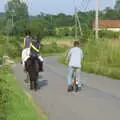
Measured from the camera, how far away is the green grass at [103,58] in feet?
83.7

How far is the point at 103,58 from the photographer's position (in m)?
30.7

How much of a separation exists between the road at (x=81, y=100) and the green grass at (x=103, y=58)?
3478 millimetres

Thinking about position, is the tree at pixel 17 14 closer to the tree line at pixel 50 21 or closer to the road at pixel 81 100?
the tree line at pixel 50 21

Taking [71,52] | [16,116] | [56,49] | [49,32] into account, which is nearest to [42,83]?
[71,52]

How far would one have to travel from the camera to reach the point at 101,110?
13227mm

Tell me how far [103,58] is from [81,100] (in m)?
15.5

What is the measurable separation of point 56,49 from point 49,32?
76.7 feet

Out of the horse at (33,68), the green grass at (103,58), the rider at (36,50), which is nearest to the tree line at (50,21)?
the green grass at (103,58)

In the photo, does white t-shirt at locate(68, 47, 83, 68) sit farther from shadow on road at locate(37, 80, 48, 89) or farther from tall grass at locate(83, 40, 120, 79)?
tall grass at locate(83, 40, 120, 79)

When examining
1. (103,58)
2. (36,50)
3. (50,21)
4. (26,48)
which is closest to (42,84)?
(26,48)

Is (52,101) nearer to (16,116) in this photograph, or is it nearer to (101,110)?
(101,110)

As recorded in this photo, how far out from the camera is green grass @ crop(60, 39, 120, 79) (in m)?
25.5

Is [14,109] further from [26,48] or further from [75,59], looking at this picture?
[26,48]

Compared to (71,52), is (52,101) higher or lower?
lower
